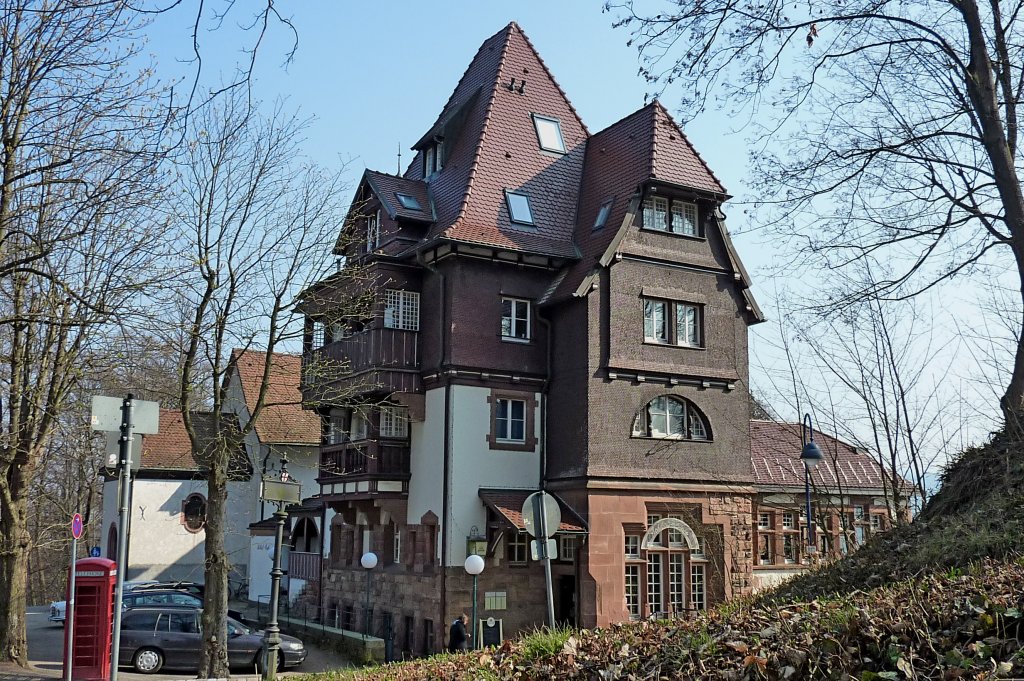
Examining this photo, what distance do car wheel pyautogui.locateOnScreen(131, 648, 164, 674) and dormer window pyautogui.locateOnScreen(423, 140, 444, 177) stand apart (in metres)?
16.1

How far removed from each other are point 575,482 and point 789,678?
1933 cm

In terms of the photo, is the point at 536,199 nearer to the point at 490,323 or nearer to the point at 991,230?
the point at 490,323

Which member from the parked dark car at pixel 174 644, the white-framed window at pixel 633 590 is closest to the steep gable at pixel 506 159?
the white-framed window at pixel 633 590

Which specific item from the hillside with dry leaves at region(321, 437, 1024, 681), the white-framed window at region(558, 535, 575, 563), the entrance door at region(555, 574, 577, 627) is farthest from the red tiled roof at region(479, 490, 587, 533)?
the hillside with dry leaves at region(321, 437, 1024, 681)

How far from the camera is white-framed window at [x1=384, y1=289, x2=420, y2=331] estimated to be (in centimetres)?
2730

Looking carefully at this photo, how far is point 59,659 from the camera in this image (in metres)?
25.3

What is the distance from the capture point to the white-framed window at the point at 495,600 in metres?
25.4

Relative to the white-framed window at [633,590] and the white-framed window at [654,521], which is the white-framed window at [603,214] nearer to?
the white-framed window at [654,521]

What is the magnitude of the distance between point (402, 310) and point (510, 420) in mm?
4388

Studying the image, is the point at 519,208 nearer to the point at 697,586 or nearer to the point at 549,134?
the point at 549,134

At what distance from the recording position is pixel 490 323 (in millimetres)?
26688

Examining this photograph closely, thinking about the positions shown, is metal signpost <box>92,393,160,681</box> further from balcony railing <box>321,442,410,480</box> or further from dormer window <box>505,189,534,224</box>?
dormer window <box>505,189,534,224</box>

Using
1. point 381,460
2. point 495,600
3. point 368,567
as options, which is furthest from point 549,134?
point 495,600

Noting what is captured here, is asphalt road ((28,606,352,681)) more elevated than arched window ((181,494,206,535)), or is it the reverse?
arched window ((181,494,206,535))
